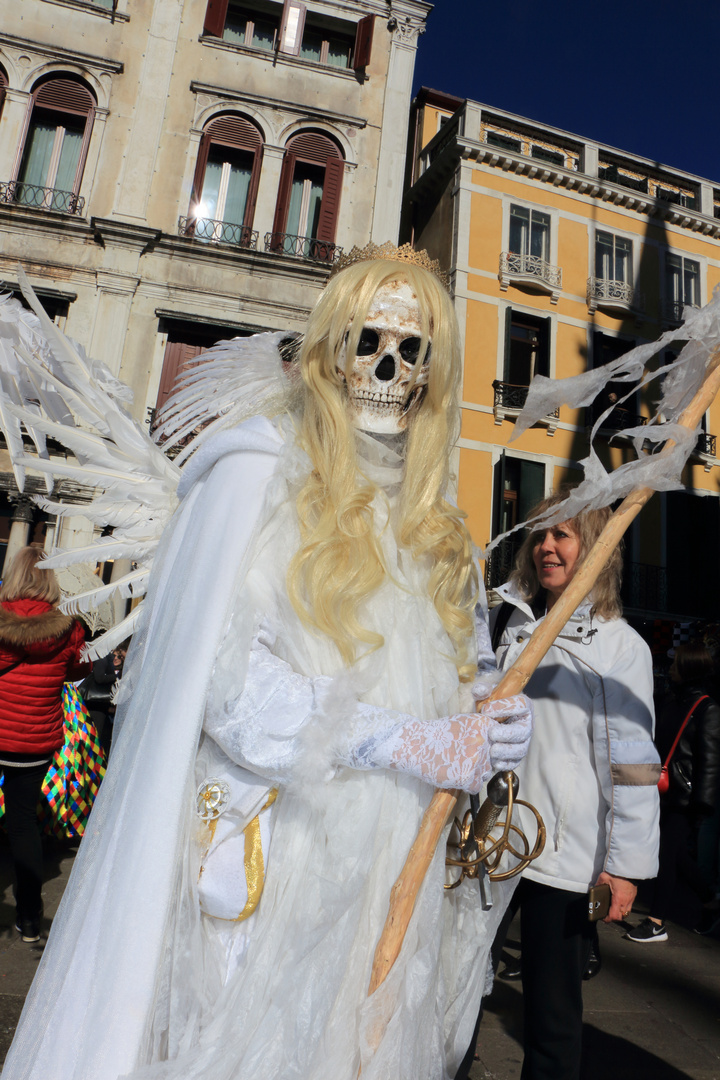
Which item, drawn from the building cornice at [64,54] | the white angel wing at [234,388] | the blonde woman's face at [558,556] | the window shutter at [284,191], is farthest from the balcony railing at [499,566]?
the white angel wing at [234,388]

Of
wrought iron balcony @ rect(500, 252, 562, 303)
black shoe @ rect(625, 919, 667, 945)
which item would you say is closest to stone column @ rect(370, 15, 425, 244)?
wrought iron balcony @ rect(500, 252, 562, 303)

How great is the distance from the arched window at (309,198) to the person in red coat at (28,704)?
1017cm

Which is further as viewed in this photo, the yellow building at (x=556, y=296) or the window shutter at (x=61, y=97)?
the yellow building at (x=556, y=296)

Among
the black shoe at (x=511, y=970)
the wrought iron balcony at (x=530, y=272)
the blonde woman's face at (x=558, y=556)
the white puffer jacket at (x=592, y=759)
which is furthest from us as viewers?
the wrought iron balcony at (x=530, y=272)

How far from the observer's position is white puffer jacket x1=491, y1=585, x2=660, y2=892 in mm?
2092

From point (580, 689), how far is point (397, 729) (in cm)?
126

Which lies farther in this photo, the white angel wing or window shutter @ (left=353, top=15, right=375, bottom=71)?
window shutter @ (left=353, top=15, right=375, bottom=71)

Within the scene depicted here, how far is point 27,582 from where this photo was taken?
354 centimetres

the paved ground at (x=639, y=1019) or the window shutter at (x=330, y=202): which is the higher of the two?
the window shutter at (x=330, y=202)

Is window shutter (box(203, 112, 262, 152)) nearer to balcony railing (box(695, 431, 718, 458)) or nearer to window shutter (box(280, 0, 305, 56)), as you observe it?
window shutter (box(280, 0, 305, 56))

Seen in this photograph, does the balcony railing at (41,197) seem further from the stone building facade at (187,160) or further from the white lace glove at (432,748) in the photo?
the white lace glove at (432,748)

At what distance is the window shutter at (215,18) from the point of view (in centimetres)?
1238

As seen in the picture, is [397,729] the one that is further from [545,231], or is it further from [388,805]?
[545,231]

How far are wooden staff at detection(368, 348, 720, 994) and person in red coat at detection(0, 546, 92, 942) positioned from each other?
9.04 feet
